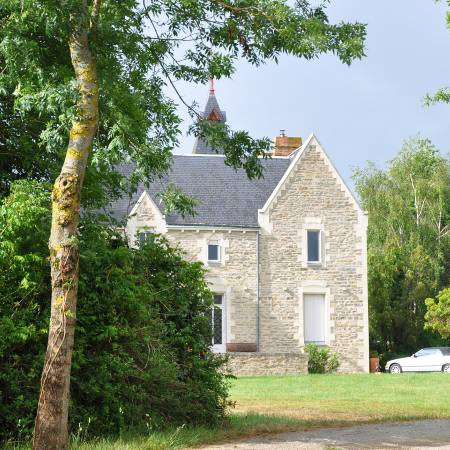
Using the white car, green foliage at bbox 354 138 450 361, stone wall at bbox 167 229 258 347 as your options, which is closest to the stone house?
stone wall at bbox 167 229 258 347

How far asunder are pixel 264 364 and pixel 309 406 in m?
13.8

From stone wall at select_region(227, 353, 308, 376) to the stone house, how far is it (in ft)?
12.9

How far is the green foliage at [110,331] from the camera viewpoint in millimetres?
10703

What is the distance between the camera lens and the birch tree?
9.59 metres

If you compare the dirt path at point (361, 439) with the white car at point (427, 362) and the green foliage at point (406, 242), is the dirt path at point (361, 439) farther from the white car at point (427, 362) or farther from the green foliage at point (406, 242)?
the green foliage at point (406, 242)

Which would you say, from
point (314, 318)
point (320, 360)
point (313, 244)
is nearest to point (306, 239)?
point (313, 244)

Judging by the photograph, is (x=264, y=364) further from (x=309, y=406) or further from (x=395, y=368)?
(x=309, y=406)

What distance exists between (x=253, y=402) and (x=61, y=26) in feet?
34.8

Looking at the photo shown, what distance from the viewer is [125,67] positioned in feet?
41.0

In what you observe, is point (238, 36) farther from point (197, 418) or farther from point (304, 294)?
point (304, 294)

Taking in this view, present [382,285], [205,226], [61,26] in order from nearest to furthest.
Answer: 1. [61,26]
2. [205,226]
3. [382,285]

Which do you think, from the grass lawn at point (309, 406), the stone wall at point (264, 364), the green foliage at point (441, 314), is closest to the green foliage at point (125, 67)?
the grass lawn at point (309, 406)

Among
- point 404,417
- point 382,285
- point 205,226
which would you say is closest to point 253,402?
point 404,417

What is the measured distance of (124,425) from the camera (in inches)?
452
